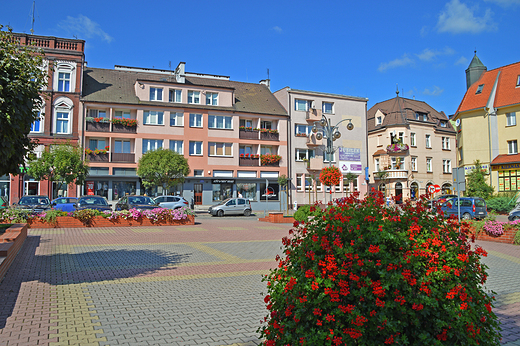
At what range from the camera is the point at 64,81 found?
124ft

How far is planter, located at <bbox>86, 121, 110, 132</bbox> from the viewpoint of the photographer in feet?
125

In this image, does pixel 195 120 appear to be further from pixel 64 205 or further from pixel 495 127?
pixel 495 127

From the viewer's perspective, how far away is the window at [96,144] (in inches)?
1519

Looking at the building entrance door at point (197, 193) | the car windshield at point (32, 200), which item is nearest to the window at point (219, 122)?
the building entrance door at point (197, 193)

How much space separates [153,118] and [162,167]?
29.3ft

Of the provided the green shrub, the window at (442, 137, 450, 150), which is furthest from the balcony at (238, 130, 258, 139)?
the window at (442, 137, 450, 150)

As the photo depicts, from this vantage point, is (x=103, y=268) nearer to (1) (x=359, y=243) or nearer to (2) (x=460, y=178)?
(1) (x=359, y=243)

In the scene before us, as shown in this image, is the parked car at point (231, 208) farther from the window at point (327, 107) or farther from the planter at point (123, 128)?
the window at point (327, 107)

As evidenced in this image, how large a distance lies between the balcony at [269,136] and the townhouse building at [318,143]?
5.04ft

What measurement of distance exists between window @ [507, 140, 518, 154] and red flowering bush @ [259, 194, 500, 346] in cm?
4232

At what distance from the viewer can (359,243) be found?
3.26 metres

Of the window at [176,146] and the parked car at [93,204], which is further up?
the window at [176,146]

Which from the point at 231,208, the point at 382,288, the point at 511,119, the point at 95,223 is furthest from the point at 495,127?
the point at 382,288

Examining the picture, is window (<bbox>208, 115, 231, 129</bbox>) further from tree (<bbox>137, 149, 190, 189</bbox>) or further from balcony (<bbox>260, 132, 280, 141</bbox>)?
tree (<bbox>137, 149, 190, 189</bbox>)
